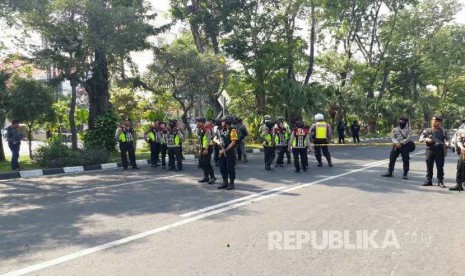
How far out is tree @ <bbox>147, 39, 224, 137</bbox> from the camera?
1911cm

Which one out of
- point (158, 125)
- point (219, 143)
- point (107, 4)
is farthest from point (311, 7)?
point (219, 143)

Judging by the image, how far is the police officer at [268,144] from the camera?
13141 mm

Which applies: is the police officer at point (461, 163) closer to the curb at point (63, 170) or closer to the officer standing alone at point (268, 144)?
the officer standing alone at point (268, 144)

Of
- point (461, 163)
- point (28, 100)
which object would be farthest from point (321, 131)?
point (28, 100)

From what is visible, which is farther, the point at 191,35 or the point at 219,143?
the point at 191,35

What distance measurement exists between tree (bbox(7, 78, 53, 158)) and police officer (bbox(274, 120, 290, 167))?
8.95m

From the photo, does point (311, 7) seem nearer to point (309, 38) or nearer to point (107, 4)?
point (309, 38)

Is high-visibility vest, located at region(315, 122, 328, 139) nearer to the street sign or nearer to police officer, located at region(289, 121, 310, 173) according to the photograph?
police officer, located at region(289, 121, 310, 173)

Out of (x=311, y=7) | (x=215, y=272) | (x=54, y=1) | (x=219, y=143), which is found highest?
(x=311, y=7)

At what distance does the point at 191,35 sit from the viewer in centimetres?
2692

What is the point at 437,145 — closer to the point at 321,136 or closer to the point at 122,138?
the point at 321,136

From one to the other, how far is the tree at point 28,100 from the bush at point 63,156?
1.59 metres

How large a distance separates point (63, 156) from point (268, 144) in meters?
7.16

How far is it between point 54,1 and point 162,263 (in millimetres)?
12077
